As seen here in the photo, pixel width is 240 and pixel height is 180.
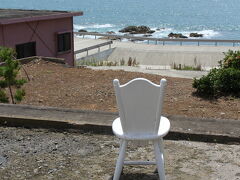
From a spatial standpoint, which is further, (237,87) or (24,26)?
(24,26)

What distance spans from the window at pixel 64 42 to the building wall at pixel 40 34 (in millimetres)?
200

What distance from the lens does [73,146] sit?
220 inches

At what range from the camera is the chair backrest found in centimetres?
420

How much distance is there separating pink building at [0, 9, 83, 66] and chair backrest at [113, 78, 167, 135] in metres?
14.4

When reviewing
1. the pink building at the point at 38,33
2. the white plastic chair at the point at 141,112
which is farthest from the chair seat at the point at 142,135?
the pink building at the point at 38,33

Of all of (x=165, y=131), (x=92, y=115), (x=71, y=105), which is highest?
(x=165, y=131)

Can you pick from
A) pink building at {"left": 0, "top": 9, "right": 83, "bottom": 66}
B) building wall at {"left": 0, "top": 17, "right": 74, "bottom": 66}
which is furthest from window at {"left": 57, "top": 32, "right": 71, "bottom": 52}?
building wall at {"left": 0, "top": 17, "right": 74, "bottom": 66}

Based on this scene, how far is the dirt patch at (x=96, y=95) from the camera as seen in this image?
9.02 metres

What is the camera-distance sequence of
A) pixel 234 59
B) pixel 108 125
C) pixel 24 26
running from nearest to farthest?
1. pixel 108 125
2. pixel 234 59
3. pixel 24 26

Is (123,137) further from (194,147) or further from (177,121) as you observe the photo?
(177,121)

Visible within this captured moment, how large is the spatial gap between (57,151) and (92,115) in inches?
43.3

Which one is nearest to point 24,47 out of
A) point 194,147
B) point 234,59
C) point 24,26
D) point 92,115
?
point 24,26

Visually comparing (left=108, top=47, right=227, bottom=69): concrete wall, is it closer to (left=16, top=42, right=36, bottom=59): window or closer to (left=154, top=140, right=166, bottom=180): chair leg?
(left=16, top=42, right=36, bottom=59): window

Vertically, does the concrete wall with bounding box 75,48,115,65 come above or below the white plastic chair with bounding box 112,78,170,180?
below
